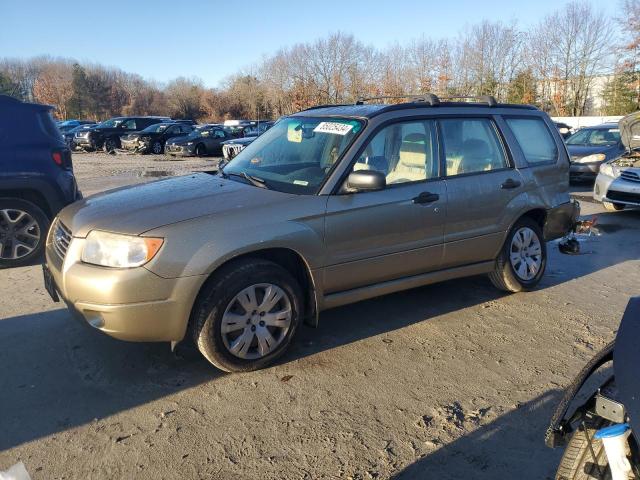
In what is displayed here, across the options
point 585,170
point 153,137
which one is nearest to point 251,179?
point 585,170

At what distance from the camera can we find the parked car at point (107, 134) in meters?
25.9

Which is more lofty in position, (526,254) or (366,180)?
(366,180)

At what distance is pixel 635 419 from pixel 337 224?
2.45 m

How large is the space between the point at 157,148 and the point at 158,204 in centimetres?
2223

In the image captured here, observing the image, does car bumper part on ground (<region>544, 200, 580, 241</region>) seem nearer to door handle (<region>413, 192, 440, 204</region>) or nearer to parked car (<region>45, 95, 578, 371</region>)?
parked car (<region>45, 95, 578, 371</region>)

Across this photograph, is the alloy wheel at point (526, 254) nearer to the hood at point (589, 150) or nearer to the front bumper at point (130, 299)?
the front bumper at point (130, 299)

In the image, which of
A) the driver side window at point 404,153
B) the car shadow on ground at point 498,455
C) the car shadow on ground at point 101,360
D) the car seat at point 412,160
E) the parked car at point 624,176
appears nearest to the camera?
the car shadow on ground at point 498,455

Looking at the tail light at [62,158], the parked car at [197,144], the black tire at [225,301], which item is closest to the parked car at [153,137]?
the parked car at [197,144]

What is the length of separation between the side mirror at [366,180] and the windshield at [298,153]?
24 cm

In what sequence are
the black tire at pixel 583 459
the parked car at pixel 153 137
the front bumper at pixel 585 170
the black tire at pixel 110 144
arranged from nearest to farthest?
the black tire at pixel 583 459 < the front bumper at pixel 585 170 < the parked car at pixel 153 137 < the black tire at pixel 110 144

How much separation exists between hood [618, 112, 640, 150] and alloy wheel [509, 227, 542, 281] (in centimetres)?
499

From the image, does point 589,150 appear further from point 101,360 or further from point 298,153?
point 101,360

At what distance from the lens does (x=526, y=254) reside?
523 cm

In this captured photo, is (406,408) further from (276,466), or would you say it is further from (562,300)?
(562,300)
